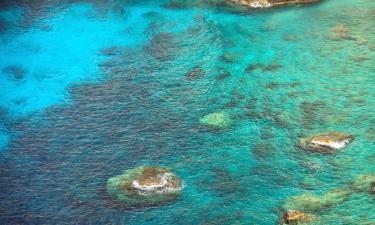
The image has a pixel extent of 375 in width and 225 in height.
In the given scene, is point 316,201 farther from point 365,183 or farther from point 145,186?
point 145,186

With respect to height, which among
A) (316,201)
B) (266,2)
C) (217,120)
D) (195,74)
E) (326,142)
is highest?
(266,2)

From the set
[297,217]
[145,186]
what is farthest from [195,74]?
[297,217]

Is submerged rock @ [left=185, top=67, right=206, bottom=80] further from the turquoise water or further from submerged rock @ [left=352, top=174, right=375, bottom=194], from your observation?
submerged rock @ [left=352, top=174, right=375, bottom=194]

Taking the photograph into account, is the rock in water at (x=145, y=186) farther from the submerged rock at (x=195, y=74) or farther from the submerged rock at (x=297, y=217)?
the submerged rock at (x=195, y=74)

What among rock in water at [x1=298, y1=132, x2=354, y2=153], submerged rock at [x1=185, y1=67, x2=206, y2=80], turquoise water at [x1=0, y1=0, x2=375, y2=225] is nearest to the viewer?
turquoise water at [x1=0, y1=0, x2=375, y2=225]

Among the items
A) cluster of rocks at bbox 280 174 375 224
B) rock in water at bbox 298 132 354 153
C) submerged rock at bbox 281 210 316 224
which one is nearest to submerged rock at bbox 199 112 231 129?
rock in water at bbox 298 132 354 153

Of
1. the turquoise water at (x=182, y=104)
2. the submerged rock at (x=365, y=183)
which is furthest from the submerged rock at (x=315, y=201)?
the submerged rock at (x=365, y=183)
